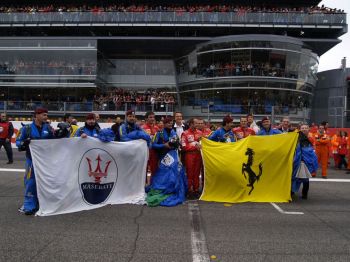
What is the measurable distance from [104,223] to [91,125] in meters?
2.30

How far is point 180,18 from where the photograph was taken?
3597 cm

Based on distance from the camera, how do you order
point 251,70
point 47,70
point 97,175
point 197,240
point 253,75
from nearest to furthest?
point 197,240
point 97,175
point 253,75
point 251,70
point 47,70

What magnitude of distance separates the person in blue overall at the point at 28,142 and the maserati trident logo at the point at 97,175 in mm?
853

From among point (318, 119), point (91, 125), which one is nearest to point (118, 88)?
point (318, 119)

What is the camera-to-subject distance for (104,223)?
5.80 meters

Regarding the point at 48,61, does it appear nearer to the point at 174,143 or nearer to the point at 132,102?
the point at 132,102

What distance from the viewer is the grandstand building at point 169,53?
32.5 meters

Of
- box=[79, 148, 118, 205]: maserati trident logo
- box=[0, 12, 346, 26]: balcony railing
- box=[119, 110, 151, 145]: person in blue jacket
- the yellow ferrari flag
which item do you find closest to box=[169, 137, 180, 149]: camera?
box=[119, 110, 151, 145]: person in blue jacket

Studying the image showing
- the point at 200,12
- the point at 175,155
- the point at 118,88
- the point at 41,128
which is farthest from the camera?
the point at 118,88

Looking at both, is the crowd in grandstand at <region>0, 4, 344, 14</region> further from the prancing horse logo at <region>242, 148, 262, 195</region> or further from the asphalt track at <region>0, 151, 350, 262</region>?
the asphalt track at <region>0, 151, 350, 262</region>

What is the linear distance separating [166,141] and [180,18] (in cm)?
3062

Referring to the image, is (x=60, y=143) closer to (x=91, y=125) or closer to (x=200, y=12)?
(x=91, y=125)

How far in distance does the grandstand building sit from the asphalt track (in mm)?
23351

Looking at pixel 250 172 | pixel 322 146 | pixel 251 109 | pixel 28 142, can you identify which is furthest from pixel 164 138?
pixel 251 109
